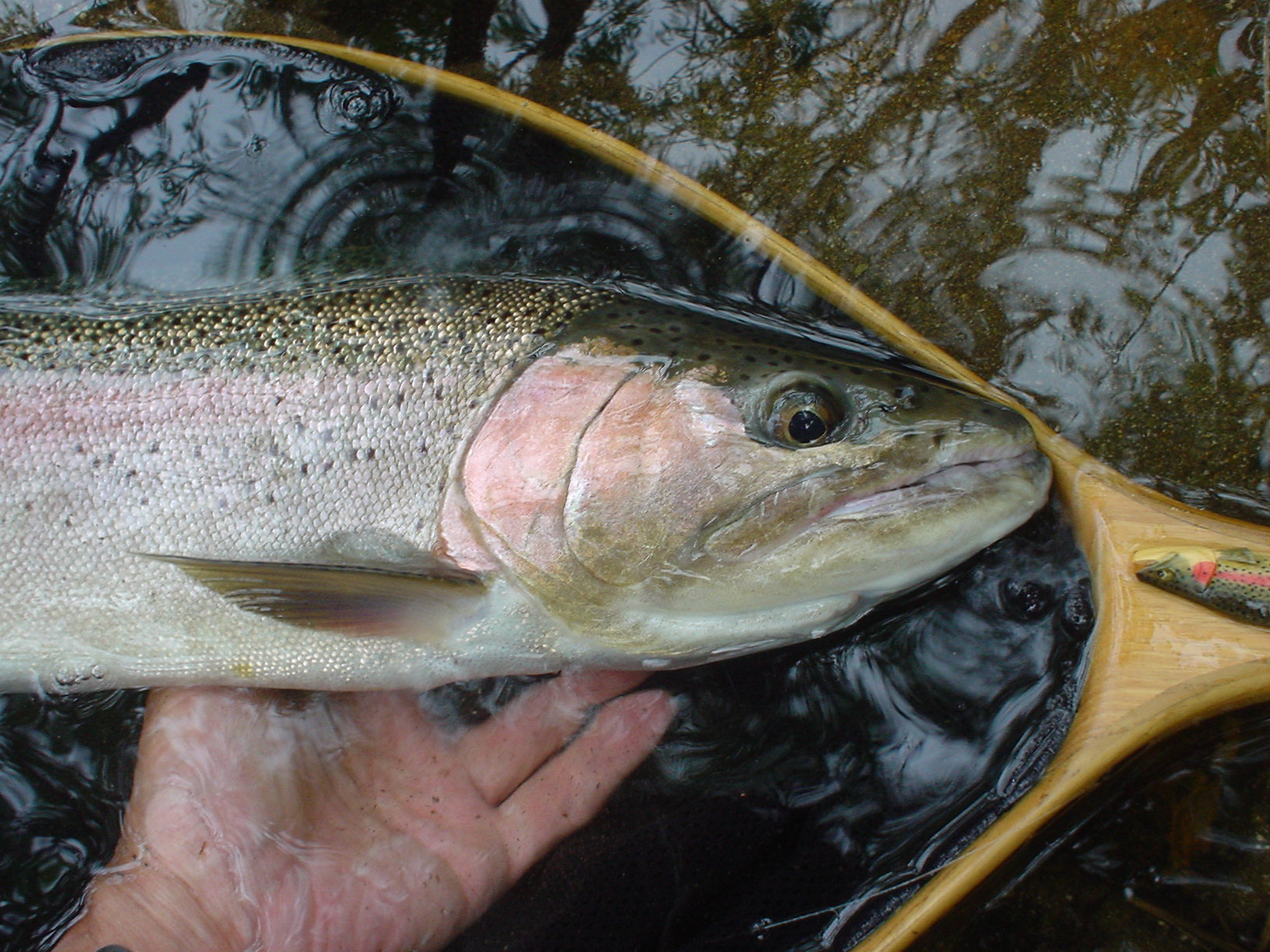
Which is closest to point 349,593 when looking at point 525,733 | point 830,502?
point 525,733

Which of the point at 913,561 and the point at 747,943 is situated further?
the point at 747,943

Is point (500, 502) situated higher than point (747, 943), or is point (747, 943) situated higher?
point (500, 502)

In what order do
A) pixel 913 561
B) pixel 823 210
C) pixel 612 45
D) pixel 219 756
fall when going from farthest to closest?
pixel 612 45 → pixel 823 210 → pixel 219 756 → pixel 913 561

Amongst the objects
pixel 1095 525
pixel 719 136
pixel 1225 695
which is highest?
Answer: pixel 719 136

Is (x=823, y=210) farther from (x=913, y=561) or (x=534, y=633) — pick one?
(x=534, y=633)

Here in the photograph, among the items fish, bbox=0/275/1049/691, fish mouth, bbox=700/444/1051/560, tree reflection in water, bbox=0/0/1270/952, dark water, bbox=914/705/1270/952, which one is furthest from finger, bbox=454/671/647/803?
tree reflection in water, bbox=0/0/1270/952

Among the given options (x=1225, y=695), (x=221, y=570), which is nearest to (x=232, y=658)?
(x=221, y=570)

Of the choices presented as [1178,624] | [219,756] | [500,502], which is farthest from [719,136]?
[219,756]

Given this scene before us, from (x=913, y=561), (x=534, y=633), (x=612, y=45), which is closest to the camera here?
(x=913, y=561)
